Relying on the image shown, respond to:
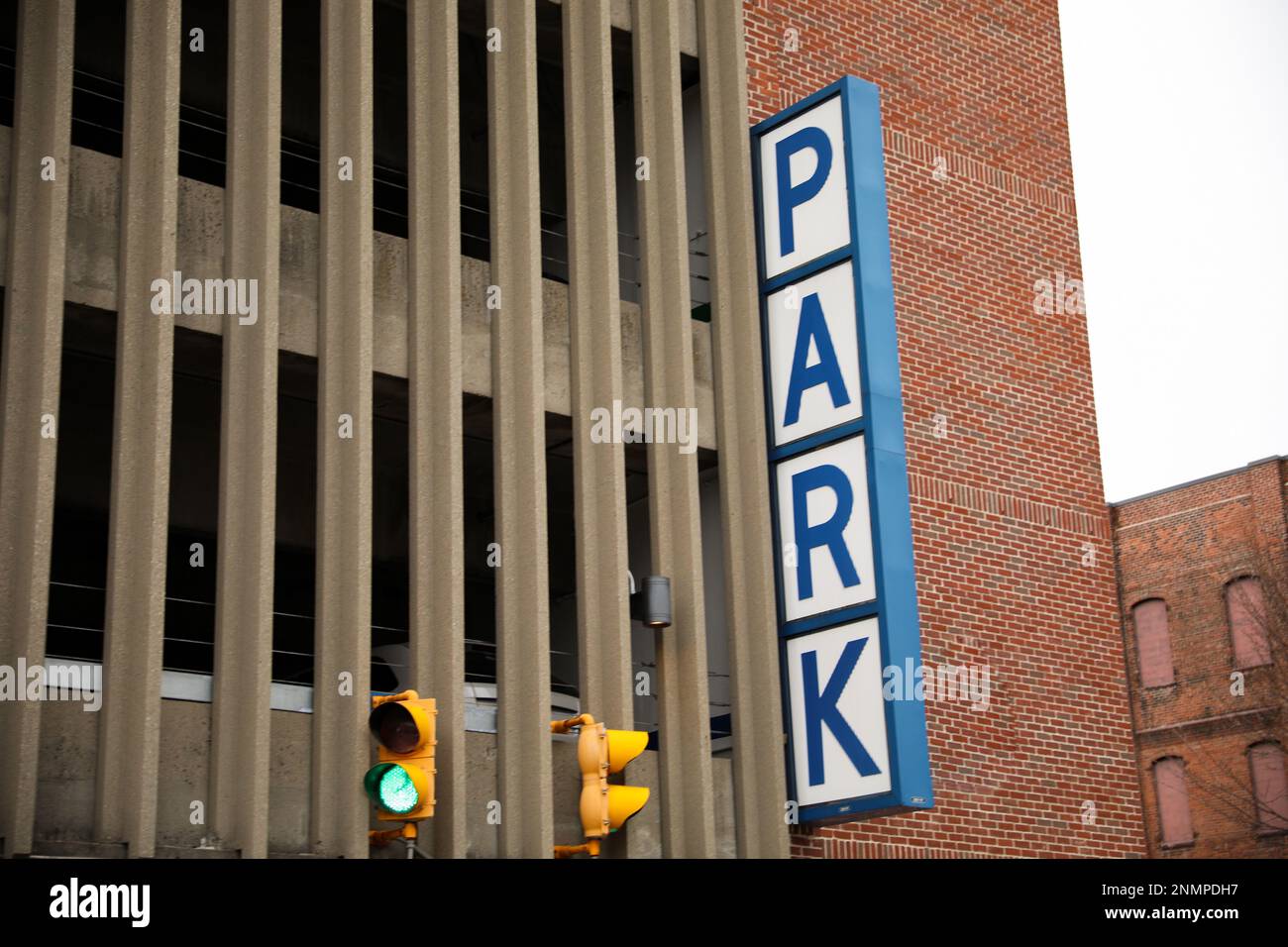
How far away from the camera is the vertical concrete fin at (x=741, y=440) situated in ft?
44.7

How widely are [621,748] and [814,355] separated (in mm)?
3756

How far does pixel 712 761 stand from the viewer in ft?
45.2

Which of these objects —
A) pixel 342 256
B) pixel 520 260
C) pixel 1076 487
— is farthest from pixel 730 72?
pixel 1076 487

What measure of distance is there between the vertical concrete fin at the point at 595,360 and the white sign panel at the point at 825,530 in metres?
1.45

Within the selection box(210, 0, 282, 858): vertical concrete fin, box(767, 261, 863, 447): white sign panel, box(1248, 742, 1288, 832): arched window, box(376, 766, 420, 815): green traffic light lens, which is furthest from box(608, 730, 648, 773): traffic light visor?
box(1248, 742, 1288, 832): arched window

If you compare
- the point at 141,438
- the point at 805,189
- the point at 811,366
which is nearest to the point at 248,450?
the point at 141,438

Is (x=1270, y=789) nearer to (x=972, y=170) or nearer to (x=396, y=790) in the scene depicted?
(x=972, y=170)

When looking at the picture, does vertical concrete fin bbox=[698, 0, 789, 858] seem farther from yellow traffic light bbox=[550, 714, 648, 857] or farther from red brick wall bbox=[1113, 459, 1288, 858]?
red brick wall bbox=[1113, 459, 1288, 858]

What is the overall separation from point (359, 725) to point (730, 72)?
713 centimetres

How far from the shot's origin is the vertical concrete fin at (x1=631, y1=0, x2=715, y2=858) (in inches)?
524

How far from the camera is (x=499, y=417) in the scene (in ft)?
43.5

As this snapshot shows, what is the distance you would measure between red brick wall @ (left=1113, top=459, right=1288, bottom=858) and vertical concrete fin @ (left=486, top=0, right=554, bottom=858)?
1062 inches

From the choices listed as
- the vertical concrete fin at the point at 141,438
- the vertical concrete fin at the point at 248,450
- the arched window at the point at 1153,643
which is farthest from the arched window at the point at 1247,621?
the vertical concrete fin at the point at 141,438

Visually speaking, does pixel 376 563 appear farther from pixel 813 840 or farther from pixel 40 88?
pixel 40 88
